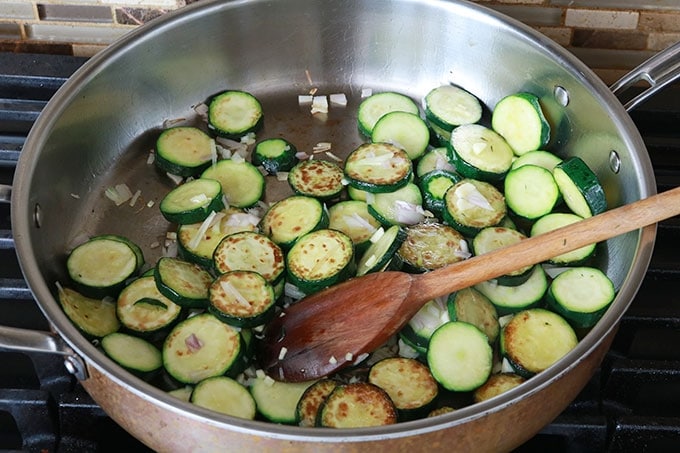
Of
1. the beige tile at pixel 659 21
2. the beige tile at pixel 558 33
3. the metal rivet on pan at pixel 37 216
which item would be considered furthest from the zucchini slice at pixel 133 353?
the beige tile at pixel 659 21

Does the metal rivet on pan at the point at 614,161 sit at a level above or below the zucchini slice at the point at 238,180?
above

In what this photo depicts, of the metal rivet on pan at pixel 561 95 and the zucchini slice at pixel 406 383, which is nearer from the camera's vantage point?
the zucchini slice at pixel 406 383

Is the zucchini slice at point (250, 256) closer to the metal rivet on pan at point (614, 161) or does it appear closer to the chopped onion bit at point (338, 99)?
the chopped onion bit at point (338, 99)

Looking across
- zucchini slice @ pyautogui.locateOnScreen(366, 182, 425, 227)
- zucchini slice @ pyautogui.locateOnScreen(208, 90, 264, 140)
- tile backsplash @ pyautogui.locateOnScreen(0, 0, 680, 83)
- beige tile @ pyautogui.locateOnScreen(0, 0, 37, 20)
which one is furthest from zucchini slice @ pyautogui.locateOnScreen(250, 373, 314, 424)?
beige tile @ pyautogui.locateOnScreen(0, 0, 37, 20)

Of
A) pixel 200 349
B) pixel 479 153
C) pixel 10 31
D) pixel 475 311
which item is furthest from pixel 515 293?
pixel 10 31

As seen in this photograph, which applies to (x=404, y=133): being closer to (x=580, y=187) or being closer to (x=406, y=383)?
(x=580, y=187)

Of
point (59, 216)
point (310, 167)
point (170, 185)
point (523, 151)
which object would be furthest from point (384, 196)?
point (59, 216)

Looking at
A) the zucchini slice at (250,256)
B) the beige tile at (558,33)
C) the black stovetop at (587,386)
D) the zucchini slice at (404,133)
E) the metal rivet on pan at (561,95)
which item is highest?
the beige tile at (558,33)
